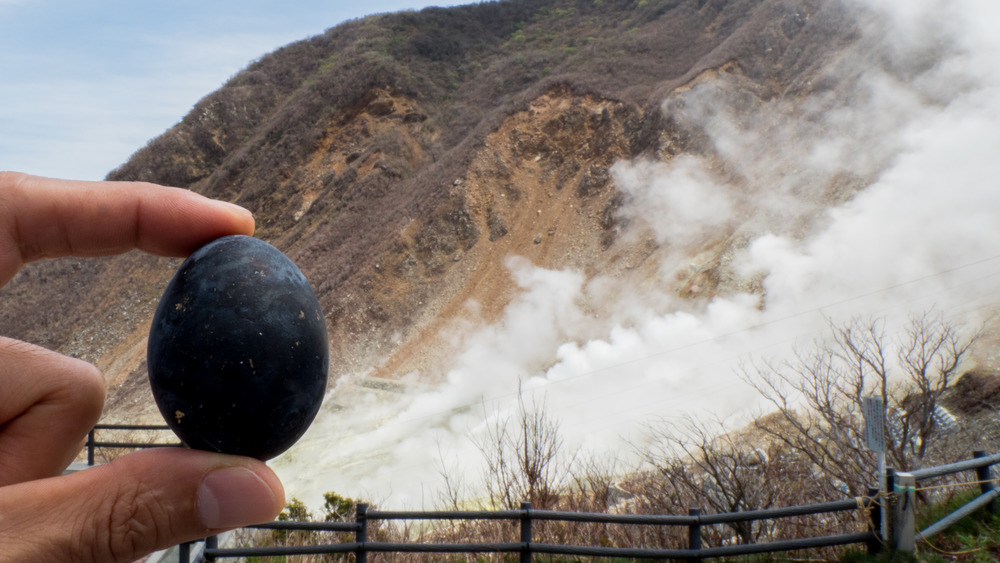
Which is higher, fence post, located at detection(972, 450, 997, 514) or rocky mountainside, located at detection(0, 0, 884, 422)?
rocky mountainside, located at detection(0, 0, 884, 422)

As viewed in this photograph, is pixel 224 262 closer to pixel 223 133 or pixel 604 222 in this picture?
pixel 604 222

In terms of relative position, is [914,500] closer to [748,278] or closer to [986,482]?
[986,482]

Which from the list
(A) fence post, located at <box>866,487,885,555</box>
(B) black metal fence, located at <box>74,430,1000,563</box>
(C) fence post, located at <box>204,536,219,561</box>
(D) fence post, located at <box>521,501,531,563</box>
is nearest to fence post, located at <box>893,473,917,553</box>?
(B) black metal fence, located at <box>74,430,1000,563</box>

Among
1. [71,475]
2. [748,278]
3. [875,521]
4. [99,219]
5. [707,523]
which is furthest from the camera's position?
[748,278]

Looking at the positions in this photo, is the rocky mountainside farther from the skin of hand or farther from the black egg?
the skin of hand

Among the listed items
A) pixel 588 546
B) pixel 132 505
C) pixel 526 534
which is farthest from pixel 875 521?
pixel 132 505

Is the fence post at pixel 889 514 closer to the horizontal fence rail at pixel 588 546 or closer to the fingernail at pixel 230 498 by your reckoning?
the horizontal fence rail at pixel 588 546
